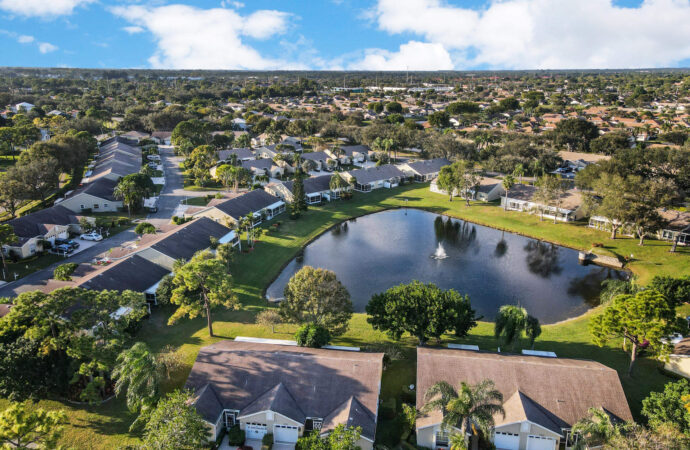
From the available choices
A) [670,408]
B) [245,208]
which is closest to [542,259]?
[670,408]

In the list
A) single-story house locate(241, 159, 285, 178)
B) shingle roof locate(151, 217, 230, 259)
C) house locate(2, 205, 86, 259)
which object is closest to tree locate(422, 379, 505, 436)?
shingle roof locate(151, 217, 230, 259)

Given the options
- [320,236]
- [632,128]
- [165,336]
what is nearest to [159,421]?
[165,336]

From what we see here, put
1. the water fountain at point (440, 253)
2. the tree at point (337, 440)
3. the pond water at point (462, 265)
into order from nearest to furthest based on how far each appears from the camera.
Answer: the tree at point (337, 440), the pond water at point (462, 265), the water fountain at point (440, 253)

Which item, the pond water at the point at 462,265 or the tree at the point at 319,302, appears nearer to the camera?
the tree at the point at 319,302

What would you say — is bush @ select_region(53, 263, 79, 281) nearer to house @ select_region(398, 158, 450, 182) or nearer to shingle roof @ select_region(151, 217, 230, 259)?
shingle roof @ select_region(151, 217, 230, 259)

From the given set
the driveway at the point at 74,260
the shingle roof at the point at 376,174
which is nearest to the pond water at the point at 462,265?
A: the shingle roof at the point at 376,174

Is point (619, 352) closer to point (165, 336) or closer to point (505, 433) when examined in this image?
point (505, 433)

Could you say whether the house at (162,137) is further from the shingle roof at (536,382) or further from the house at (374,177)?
the shingle roof at (536,382)

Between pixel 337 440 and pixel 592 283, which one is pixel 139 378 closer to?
pixel 337 440
